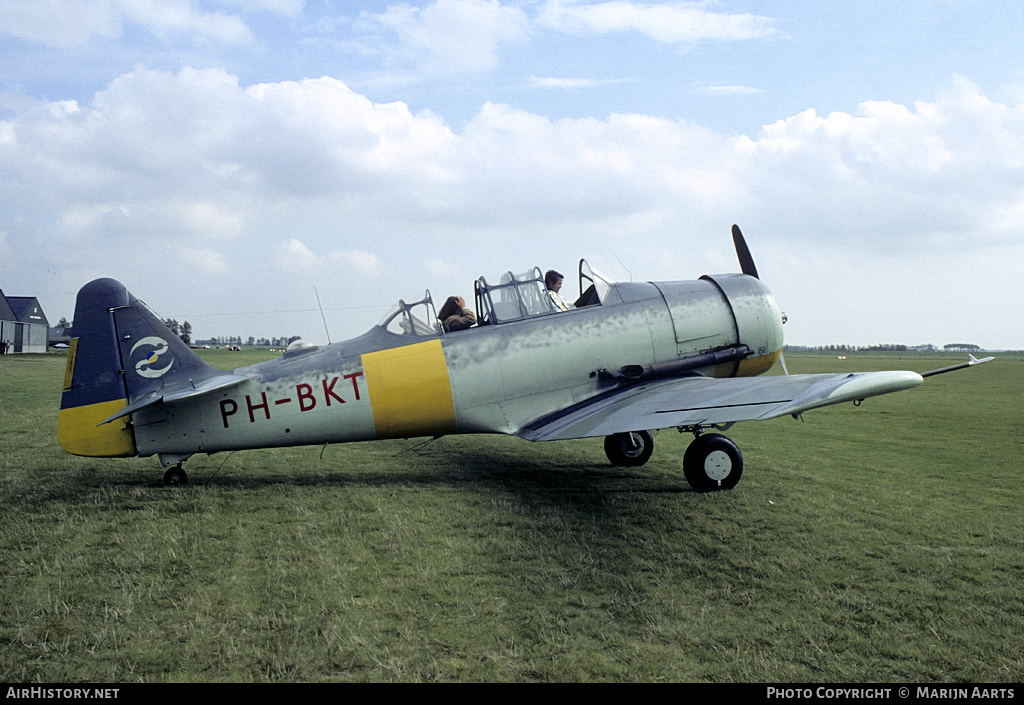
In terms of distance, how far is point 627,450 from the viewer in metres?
8.23

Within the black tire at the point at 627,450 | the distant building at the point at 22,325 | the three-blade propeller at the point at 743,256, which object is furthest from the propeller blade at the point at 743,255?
the distant building at the point at 22,325

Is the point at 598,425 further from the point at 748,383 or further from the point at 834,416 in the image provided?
the point at 834,416

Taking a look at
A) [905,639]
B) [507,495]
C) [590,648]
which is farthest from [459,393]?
[905,639]

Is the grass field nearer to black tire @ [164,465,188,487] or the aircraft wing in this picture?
black tire @ [164,465,188,487]

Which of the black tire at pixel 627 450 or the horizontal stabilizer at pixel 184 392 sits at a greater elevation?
the horizontal stabilizer at pixel 184 392

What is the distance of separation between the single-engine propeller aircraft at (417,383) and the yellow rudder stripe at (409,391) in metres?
0.01

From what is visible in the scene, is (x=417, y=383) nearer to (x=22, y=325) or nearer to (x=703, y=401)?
(x=703, y=401)

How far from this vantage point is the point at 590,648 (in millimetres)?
3059

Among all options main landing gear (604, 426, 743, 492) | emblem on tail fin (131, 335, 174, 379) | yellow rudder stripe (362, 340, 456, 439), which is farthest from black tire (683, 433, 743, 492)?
emblem on tail fin (131, 335, 174, 379)

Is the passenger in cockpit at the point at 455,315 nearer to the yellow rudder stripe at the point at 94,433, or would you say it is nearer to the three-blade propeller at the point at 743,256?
the yellow rudder stripe at the point at 94,433

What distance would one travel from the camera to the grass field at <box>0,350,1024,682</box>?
2.95 meters

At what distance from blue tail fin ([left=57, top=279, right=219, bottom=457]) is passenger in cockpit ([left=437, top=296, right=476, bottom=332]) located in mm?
2690

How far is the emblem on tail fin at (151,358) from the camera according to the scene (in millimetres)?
6668

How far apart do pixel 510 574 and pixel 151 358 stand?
495 centimetres
